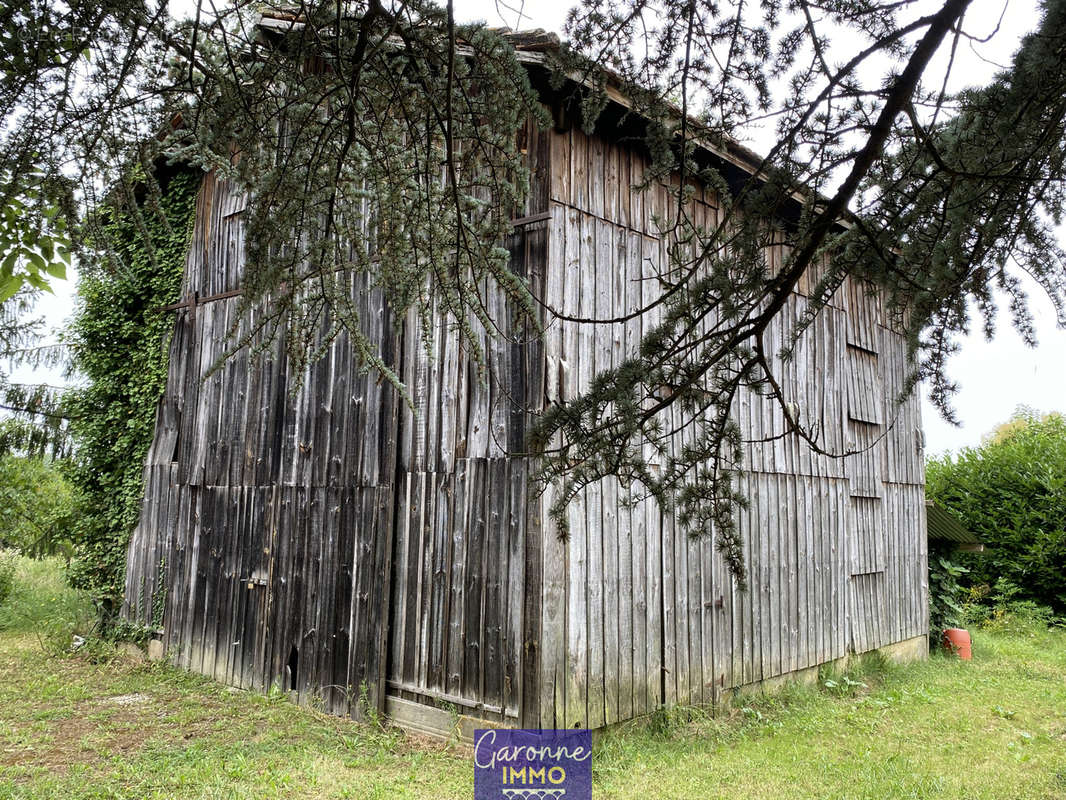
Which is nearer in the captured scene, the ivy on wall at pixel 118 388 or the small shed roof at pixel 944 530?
the ivy on wall at pixel 118 388

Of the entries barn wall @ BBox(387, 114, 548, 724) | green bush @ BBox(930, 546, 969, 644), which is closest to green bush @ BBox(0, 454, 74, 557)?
barn wall @ BBox(387, 114, 548, 724)

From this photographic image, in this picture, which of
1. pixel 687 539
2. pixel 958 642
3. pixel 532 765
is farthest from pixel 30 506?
pixel 958 642

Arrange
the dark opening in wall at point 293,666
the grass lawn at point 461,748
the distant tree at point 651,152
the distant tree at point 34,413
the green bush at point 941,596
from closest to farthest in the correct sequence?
1. the distant tree at point 651,152
2. the grass lawn at point 461,748
3. the dark opening in wall at point 293,666
4. the distant tree at point 34,413
5. the green bush at point 941,596

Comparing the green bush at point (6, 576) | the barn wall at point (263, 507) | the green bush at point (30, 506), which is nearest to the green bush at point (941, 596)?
the barn wall at point (263, 507)

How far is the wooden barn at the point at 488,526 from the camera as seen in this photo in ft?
18.5

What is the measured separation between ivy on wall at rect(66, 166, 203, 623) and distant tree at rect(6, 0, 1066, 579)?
674cm

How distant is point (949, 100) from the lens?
107 inches

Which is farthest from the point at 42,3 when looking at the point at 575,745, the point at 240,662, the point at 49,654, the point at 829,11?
the point at 49,654

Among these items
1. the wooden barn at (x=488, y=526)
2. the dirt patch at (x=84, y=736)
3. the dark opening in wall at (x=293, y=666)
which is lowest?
the dirt patch at (x=84, y=736)

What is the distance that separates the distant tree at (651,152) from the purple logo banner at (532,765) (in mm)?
3024

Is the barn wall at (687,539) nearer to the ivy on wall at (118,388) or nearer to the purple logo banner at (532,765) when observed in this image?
the purple logo banner at (532,765)

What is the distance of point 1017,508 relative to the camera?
13430 millimetres

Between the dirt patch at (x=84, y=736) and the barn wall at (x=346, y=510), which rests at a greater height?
the barn wall at (x=346, y=510)

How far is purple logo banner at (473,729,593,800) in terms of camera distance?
508 centimetres
